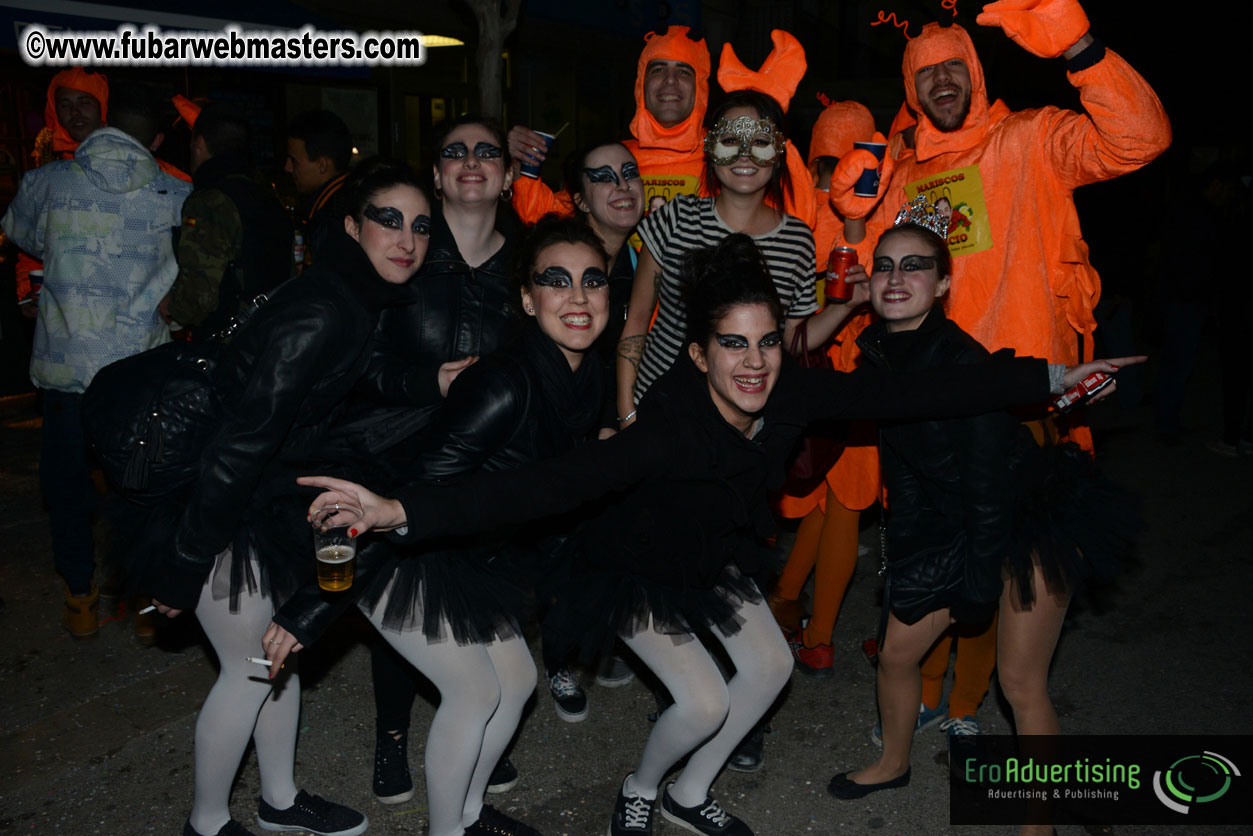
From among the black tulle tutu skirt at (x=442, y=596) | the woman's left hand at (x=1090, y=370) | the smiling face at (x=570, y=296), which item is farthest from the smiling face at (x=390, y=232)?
the woman's left hand at (x=1090, y=370)

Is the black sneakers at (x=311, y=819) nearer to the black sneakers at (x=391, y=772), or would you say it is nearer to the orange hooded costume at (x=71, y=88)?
the black sneakers at (x=391, y=772)

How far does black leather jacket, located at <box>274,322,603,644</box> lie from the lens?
9.07 ft

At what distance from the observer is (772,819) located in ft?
11.2

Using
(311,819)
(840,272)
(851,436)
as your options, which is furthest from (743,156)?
(311,819)

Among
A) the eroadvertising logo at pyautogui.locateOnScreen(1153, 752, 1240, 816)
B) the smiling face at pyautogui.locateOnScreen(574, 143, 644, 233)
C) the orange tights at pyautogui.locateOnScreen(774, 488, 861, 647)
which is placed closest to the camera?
the eroadvertising logo at pyautogui.locateOnScreen(1153, 752, 1240, 816)

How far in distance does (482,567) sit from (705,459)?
791mm

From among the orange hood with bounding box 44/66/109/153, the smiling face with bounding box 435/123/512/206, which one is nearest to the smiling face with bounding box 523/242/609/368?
the smiling face with bounding box 435/123/512/206

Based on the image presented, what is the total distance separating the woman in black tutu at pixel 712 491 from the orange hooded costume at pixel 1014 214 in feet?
2.08

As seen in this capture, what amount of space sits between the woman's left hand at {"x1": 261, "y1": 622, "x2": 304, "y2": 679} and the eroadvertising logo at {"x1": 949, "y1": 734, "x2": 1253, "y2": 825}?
232 cm

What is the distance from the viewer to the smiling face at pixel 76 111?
479 centimetres

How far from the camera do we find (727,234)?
3838 millimetres

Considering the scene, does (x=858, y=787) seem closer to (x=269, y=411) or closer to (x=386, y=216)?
(x=269, y=411)

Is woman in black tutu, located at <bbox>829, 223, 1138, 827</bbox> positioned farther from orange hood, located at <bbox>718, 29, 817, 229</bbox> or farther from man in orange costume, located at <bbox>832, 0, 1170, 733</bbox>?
orange hood, located at <bbox>718, 29, 817, 229</bbox>

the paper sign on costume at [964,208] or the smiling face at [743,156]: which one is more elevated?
the smiling face at [743,156]
